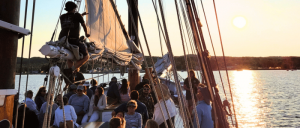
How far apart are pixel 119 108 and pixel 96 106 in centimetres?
100

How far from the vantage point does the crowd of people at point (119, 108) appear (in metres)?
3.37

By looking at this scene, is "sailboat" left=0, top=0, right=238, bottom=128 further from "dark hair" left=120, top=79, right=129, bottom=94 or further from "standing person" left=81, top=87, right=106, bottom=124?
"dark hair" left=120, top=79, right=129, bottom=94

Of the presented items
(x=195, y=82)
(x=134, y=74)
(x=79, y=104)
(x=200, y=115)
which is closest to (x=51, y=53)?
(x=200, y=115)

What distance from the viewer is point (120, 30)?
22.8 ft

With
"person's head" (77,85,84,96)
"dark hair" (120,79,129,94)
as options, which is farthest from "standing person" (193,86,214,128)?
"dark hair" (120,79,129,94)

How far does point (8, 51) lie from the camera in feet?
5.30

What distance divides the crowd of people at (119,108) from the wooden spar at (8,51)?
A: 92 cm

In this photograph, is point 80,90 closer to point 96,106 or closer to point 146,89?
point 96,106

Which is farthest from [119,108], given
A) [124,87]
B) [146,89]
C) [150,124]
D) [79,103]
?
[124,87]

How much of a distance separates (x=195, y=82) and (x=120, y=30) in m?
2.72

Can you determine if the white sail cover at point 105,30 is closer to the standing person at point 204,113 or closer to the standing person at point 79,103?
the standing person at point 79,103

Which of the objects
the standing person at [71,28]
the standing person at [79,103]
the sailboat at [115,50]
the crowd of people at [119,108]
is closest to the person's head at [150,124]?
the crowd of people at [119,108]

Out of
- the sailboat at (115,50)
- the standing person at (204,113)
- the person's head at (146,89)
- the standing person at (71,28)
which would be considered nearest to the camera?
the sailboat at (115,50)

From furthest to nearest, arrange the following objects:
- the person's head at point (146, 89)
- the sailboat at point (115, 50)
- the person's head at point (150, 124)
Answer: the person's head at point (146, 89), the person's head at point (150, 124), the sailboat at point (115, 50)
